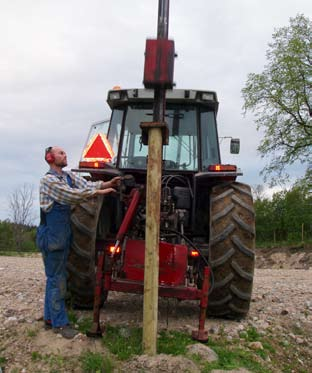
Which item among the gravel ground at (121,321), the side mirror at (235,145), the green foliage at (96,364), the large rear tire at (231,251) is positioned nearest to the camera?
the green foliage at (96,364)

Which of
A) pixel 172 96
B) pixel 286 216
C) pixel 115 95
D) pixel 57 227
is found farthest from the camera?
pixel 286 216

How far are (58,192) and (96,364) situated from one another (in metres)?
1.56

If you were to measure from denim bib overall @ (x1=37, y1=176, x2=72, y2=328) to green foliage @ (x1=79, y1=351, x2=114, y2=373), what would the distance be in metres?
0.70

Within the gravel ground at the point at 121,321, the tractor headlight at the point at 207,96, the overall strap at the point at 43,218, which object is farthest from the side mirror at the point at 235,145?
the overall strap at the point at 43,218

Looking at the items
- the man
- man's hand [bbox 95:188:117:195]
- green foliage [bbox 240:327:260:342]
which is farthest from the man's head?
green foliage [bbox 240:327:260:342]

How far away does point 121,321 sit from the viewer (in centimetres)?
509

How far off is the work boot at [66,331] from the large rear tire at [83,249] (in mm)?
621

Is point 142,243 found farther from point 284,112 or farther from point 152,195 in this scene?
point 284,112

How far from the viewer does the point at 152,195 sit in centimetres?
425

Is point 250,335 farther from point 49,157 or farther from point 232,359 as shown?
point 49,157

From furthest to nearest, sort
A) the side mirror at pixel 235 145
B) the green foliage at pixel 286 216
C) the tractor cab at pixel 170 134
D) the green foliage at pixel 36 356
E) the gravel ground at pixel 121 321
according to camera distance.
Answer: the green foliage at pixel 286 216 < the side mirror at pixel 235 145 < the tractor cab at pixel 170 134 < the gravel ground at pixel 121 321 < the green foliage at pixel 36 356

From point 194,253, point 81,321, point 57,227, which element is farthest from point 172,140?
point 81,321

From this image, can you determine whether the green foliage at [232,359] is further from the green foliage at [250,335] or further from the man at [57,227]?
the man at [57,227]

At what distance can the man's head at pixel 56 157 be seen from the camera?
483 cm
